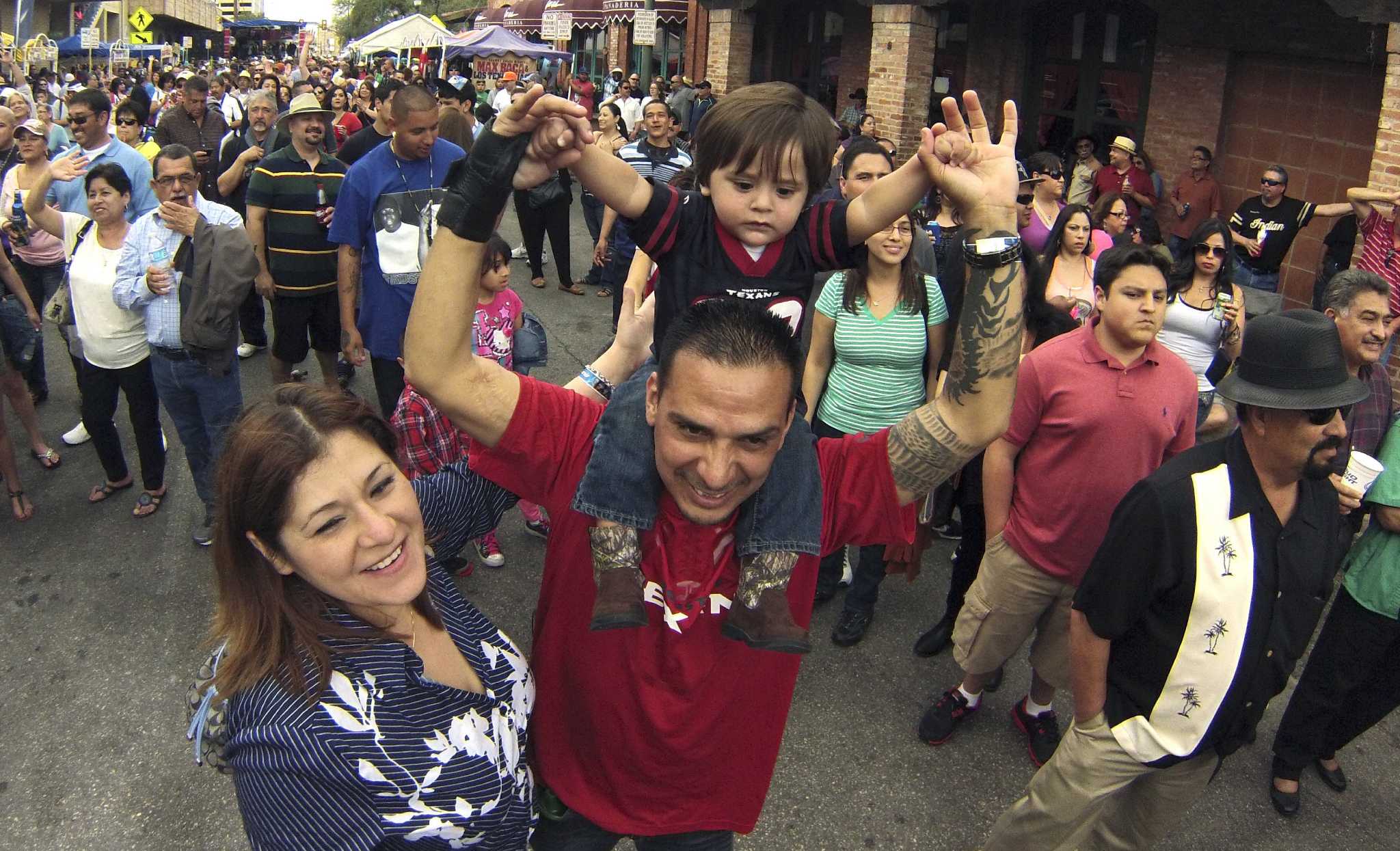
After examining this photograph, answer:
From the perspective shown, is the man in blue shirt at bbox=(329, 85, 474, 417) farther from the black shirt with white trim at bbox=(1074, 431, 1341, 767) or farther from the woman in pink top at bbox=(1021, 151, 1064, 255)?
the woman in pink top at bbox=(1021, 151, 1064, 255)

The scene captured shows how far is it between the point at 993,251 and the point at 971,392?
26 centimetres

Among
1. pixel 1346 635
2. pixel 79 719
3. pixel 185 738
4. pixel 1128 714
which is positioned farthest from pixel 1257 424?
pixel 79 719

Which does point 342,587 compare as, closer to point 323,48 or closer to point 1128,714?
point 1128,714

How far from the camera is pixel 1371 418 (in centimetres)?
394

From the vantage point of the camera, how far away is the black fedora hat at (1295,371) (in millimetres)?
2486

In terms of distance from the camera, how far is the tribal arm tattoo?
179cm

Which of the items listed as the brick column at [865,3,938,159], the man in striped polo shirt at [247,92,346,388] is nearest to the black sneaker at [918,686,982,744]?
the man in striped polo shirt at [247,92,346,388]

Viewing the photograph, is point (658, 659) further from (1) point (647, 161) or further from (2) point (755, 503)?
(1) point (647, 161)

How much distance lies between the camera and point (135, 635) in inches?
182

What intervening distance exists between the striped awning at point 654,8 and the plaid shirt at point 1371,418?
18139mm

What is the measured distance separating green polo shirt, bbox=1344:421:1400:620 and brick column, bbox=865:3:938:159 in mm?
10268

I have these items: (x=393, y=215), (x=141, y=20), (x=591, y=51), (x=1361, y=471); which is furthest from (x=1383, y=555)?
(x=591, y=51)

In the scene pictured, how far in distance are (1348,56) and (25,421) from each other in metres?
11.0

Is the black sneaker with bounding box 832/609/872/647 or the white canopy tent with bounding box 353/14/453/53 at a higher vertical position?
the white canopy tent with bounding box 353/14/453/53
